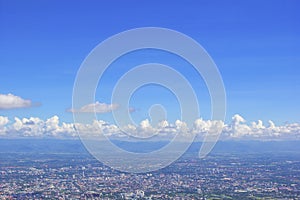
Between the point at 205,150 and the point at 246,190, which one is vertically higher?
the point at 205,150

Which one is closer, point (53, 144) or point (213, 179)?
point (213, 179)

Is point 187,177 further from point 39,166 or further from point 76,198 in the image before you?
point 39,166

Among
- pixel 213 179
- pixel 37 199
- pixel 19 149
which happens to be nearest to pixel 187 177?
pixel 213 179

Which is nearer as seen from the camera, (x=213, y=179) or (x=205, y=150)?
(x=205, y=150)

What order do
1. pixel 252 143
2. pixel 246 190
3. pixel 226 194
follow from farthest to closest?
pixel 252 143 → pixel 246 190 → pixel 226 194

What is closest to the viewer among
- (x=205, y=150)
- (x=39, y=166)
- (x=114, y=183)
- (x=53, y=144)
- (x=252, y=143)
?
(x=205, y=150)

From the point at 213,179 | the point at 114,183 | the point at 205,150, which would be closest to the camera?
the point at 205,150

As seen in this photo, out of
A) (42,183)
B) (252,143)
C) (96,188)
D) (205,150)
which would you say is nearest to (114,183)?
(96,188)

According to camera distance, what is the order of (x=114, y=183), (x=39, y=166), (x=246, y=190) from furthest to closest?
1. (x=39, y=166)
2. (x=114, y=183)
3. (x=246, y=190)

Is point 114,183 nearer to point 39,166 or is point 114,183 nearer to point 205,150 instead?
point 39,166
